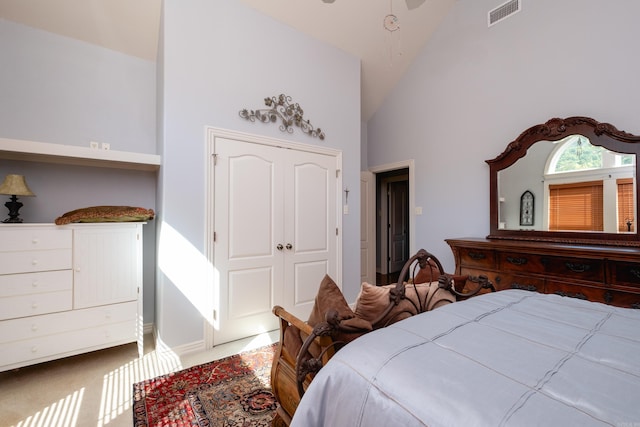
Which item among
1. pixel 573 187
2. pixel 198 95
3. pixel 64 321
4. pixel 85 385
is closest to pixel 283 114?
pixel 198 95

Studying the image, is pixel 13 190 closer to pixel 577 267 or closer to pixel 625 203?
pixel 577 267

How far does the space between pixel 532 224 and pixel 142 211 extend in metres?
3.84

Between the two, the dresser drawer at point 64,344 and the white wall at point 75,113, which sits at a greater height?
the white wall at point 75,113

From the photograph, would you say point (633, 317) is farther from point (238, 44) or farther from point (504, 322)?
point (238, 44)

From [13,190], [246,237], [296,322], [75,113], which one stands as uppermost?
[75,113]

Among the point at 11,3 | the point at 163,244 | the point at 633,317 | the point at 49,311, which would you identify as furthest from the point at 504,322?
the point at 11,3

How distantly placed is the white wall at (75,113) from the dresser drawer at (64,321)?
0.68 m

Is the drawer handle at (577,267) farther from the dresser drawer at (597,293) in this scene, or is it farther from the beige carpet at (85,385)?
the beige carpet at (85,385)

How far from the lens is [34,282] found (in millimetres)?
2018

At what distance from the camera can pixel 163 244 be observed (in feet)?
7.86

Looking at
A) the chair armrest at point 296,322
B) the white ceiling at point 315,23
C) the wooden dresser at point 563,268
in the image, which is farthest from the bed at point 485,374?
the white ceiling at point 315,23

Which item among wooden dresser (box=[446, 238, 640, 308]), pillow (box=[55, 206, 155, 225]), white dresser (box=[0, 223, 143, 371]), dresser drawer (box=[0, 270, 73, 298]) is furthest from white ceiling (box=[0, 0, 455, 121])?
wooden dresser (box=[446, 238, 640, 308])

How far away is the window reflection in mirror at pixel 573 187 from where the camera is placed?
7.74ft

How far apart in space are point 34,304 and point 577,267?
4.17 metres
